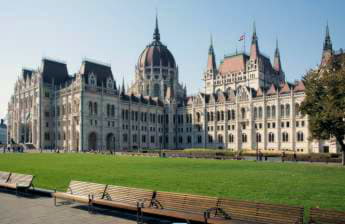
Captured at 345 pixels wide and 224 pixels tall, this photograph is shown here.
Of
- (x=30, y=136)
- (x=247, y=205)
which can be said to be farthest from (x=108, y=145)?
(x=247, y=205)

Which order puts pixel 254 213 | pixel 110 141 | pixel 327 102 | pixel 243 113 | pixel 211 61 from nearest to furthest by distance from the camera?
pixel 254 213, pixel 327 102, pixel 243 113, pixel 110 141, pixel 211 61

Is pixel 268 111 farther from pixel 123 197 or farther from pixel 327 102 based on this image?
pixel 123 197

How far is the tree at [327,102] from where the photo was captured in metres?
38.1

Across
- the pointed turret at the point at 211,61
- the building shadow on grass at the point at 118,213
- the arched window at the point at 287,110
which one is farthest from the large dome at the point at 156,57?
the building shadow on grass at the point at 118,213

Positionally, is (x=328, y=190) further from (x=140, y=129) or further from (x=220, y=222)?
(x=140, y=129)

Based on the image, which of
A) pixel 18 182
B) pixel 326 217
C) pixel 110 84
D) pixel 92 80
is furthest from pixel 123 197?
pixel 110 84

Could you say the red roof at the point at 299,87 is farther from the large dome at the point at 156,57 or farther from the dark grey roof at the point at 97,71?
the large dome at the point at 156,57

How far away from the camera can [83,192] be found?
1500 cm

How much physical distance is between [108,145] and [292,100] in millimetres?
50290

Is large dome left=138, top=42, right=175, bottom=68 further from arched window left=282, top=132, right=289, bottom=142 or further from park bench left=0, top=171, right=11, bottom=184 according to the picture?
park bench left=0, top=171, right=11, bottom=184

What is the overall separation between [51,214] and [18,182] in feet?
20.1

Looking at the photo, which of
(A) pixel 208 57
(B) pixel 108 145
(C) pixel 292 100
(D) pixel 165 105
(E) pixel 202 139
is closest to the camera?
(C) pixel 292 100

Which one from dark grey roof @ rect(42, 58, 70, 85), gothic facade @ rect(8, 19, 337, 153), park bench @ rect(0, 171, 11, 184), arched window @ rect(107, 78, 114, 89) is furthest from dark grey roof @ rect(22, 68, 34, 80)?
park bench @ rect(0, 171, 11, 184)

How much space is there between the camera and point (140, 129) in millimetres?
107688
